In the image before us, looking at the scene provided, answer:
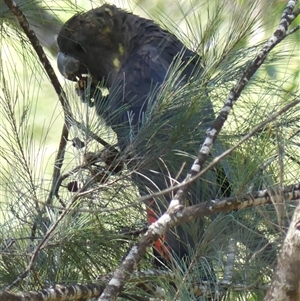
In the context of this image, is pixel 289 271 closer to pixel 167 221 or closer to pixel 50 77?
pixel 167 221

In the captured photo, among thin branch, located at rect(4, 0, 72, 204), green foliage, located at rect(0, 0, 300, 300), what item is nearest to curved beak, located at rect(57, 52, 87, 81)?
thin branch, located at rect(4, 0, 72, 204)

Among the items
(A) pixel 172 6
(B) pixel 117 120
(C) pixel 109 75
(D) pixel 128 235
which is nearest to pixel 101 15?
(C) pixel 109 75

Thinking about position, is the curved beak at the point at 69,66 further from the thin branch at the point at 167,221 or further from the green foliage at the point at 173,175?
the thin branch at the point at 167,221

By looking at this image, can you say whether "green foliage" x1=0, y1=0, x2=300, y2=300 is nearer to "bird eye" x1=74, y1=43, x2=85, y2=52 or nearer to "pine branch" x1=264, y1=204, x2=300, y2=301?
"pine branch" x1=264, y1=204, x2=300, y2=301

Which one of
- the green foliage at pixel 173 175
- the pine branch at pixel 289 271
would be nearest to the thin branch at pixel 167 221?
the green foliage at pixel 173 175

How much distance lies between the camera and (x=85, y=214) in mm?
992

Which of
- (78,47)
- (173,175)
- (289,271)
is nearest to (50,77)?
(173,175)

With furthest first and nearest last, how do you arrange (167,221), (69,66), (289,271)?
(69,66) < (167,221) < (289,271)

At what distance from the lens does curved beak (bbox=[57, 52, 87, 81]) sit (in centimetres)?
208

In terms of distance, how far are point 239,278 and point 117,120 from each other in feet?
1.31

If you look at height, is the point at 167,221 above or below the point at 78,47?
Result: below

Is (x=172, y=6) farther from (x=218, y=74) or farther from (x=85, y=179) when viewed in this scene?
(x=85, y=179)

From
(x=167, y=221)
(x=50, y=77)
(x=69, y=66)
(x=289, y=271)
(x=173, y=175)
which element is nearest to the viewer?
(x=289, y=271)

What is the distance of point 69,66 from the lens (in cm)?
208
